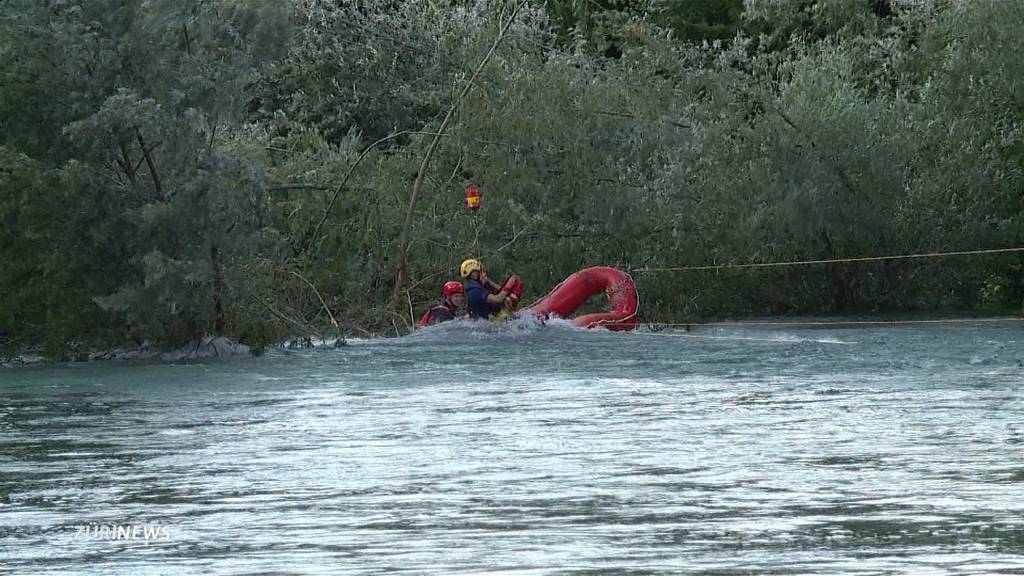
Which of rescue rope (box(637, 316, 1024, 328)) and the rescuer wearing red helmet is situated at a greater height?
the rescuer wearing red helmet

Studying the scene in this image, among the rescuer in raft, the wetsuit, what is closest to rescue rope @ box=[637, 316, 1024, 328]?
the rescuer in raft

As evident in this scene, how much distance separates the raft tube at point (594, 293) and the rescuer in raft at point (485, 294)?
0.73m

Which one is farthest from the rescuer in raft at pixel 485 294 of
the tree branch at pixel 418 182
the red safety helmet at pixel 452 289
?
the tree branch at pixel 418 182

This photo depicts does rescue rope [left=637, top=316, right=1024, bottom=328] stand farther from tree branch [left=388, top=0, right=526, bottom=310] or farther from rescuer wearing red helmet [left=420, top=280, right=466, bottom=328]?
tree branch [left=388, top=0, right=526, bottom=310]

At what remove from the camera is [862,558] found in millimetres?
9125

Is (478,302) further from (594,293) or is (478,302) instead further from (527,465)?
(527,465)

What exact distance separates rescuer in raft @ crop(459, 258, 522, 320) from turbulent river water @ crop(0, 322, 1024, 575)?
335 centimetres

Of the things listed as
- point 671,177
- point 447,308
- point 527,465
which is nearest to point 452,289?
point 447,308

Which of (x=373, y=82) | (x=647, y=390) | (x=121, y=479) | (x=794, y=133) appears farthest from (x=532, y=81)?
(x=121, y=479)

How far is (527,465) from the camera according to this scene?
43.3ft

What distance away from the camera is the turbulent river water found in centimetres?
955

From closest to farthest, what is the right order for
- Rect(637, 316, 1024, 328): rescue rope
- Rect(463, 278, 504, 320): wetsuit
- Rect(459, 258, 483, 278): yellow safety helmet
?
A: Rect(463, 278, 504, 320): wetsuit, Rect(459, 258, 483, 278): yellow safety helmet, Rect(637, 316, 1024, 328): rescue rope

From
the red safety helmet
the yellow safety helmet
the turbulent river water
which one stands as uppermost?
the yellow safety helmet

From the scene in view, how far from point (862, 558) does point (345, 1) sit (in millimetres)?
29093
